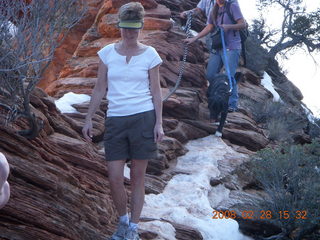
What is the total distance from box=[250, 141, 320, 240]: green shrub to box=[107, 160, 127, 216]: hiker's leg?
2351mm

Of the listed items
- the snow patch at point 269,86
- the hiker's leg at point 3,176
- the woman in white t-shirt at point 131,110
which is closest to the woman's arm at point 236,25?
the woman in white t-shirt at point 131,110

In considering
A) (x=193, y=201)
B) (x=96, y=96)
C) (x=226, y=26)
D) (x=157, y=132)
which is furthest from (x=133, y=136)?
(x=226, y=26)

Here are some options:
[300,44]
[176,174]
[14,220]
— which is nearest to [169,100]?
[176,174]

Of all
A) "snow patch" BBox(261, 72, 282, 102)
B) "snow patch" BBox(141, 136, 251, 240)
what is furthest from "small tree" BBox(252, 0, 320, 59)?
"snow patch" BBox(141, 136, 251, 240)

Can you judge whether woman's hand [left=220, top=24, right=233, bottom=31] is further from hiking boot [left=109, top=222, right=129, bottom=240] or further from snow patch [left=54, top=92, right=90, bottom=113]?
hiking boot [left=109, top=222, right=129, bottom=240]

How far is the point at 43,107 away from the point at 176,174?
7.94ft

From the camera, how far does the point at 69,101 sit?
7965 mm

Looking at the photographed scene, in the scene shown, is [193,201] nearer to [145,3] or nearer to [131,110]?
[131,110]

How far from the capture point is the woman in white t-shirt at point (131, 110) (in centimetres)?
442

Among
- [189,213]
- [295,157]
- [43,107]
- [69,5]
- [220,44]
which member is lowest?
[189,213]

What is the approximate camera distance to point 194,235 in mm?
5613

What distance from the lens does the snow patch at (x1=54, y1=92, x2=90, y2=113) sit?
7582 millimetres

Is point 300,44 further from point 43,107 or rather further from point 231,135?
point 43,107

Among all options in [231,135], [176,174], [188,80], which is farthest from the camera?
[188,80]
